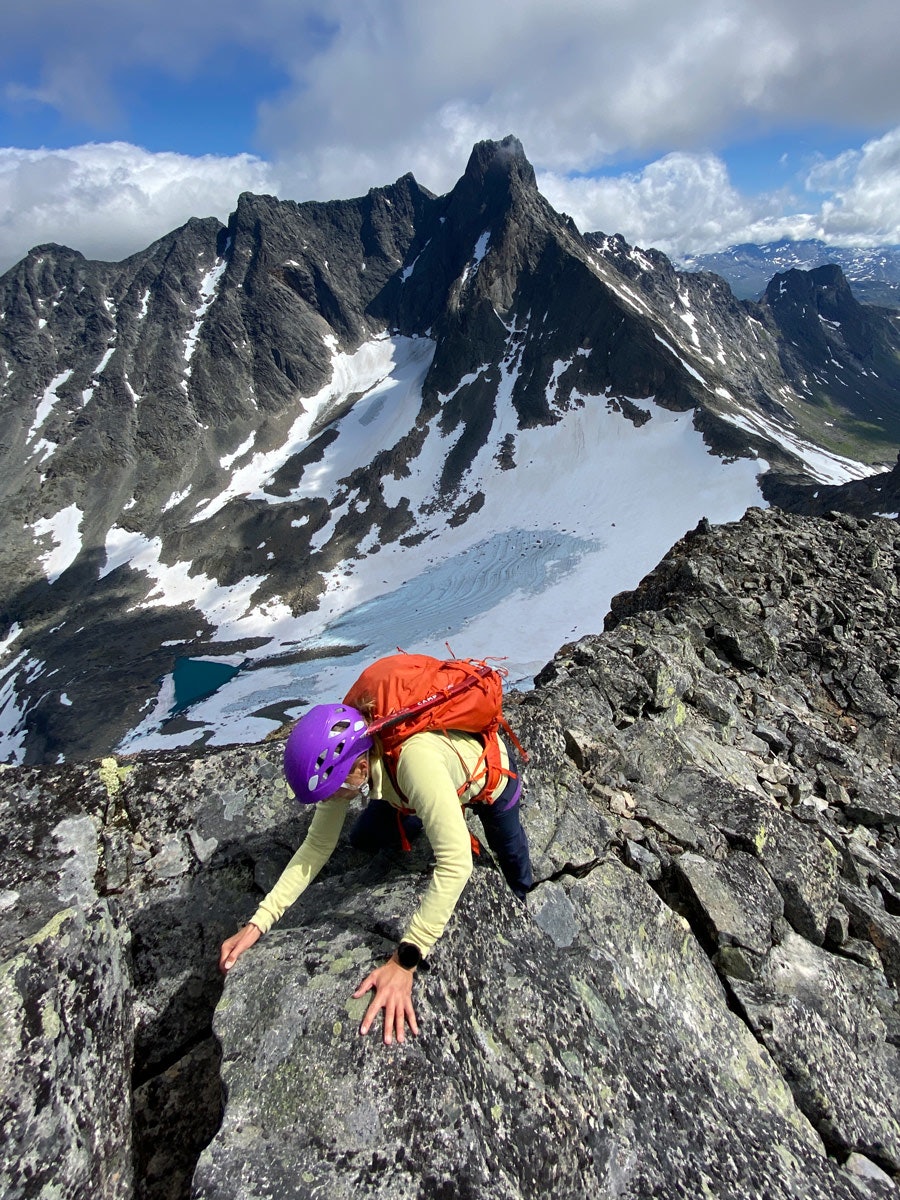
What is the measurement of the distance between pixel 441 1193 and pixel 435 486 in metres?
127

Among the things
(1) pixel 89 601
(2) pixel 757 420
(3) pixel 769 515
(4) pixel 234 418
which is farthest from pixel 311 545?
(3) pixel 769 515

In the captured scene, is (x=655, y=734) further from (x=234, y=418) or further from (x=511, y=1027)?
(x=234, y=418)

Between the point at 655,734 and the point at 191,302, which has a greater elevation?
the point at 191,302

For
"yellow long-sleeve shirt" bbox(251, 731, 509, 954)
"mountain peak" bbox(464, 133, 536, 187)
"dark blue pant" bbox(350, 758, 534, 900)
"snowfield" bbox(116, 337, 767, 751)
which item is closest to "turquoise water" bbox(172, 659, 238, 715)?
"snowfield" bbox(116, 337, 767, 751)

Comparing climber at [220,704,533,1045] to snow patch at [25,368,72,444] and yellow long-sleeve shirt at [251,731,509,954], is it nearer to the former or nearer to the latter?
yellow long-sleeve shirt at [251,731,509,954]

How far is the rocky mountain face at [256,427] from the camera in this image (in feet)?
340

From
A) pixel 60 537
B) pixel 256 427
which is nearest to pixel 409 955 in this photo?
pixel 60 537

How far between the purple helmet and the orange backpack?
21cm

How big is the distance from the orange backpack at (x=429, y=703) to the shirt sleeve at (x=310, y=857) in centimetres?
76

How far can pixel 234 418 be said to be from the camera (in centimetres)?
17025

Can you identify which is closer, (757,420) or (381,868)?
(381,868)

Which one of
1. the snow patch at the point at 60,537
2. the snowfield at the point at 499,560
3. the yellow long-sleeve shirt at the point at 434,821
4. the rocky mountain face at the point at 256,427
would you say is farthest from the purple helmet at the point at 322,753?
the snow patch at the point at 60,537

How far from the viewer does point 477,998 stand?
200 inches

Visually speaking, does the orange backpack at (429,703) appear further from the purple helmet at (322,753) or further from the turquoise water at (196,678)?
the turquoise water at (196,678)
